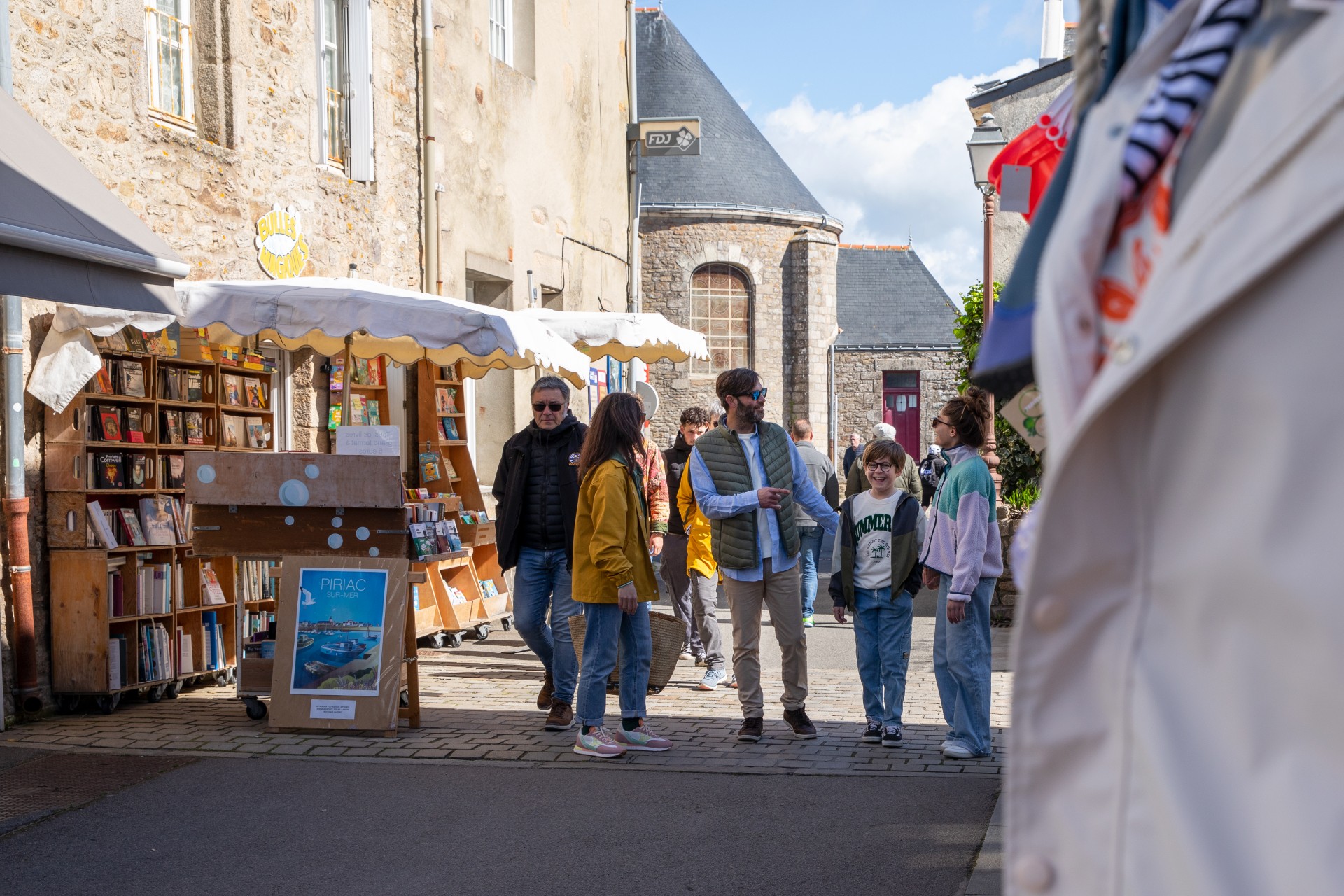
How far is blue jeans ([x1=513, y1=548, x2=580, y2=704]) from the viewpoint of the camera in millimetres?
7484

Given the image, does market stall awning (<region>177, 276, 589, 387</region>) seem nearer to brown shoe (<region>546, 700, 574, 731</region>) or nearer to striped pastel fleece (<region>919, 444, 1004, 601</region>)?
brown shoe (<region>546, 700, 574, 731</region>)

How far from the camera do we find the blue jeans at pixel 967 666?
6527mm

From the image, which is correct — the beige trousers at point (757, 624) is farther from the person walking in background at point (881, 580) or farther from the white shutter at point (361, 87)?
the white shutter at point (361, 87)

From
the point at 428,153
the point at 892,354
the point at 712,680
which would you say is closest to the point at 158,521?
the point at 712,680

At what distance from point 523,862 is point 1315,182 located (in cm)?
431

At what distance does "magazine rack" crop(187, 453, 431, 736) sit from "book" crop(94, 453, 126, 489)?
836mm

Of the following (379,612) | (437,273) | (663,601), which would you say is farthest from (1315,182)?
(437,273)

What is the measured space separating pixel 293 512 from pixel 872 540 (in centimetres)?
330

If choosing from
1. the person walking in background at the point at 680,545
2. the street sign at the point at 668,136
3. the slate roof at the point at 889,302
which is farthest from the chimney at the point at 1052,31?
the person walking in background at the point at 680,545

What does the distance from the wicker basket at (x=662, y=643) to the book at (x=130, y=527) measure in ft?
9.05

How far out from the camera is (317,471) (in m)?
7.58

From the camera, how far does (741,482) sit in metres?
6.98

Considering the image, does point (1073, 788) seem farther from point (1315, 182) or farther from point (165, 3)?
point (165, 3)

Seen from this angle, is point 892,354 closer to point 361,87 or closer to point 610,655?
point 361,87
